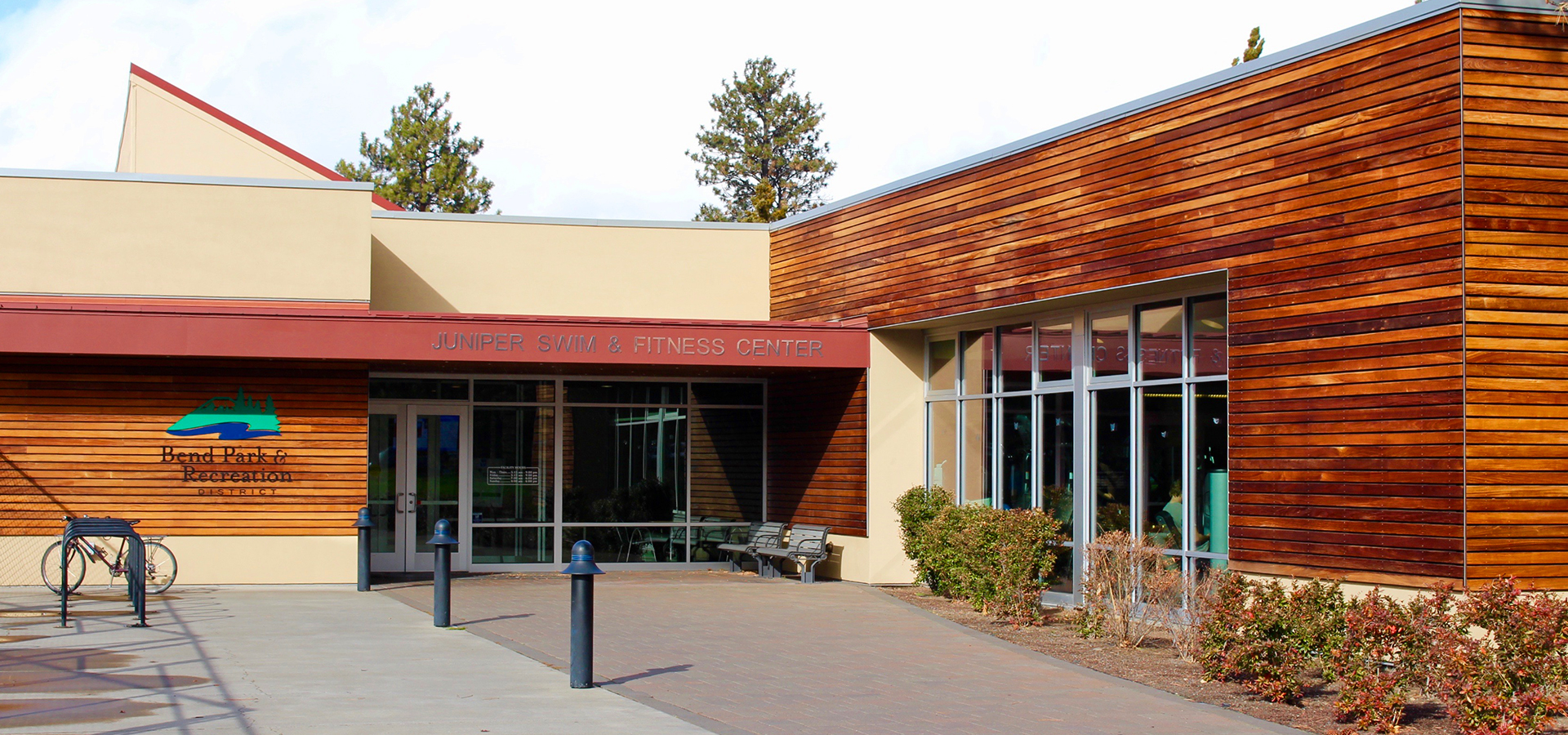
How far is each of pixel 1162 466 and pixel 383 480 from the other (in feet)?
32.5

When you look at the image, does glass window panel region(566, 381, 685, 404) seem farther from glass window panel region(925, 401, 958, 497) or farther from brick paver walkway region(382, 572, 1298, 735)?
glass window panel region(925, 401, 958, 497)

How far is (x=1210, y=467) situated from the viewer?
38.2 ft

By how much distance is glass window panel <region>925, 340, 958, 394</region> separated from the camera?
15.8 meters

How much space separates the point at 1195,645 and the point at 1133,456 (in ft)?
9.39

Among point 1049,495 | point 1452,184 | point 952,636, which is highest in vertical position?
point 1452,184

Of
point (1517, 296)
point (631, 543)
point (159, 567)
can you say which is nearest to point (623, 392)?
point (631, 543)

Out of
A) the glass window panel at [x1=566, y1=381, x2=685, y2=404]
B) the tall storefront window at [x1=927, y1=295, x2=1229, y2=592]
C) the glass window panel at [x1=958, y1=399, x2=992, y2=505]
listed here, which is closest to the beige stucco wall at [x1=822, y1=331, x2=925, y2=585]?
the tall storefront window at [x1=927, y1=295, x2=1229, y2=592]

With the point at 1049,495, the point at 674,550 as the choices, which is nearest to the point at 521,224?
the point at 674,550

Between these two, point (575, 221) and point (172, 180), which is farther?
point (575, 221)

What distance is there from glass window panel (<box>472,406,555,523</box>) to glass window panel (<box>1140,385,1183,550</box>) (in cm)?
831

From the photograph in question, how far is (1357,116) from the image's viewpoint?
33.2ft

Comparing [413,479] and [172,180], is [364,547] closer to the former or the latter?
[413,479]

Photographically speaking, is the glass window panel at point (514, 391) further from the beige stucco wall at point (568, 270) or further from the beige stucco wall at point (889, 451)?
the beige stucco wall at point (889, 451)

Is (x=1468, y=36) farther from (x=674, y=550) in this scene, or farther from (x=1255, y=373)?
(x=674, y=550)
